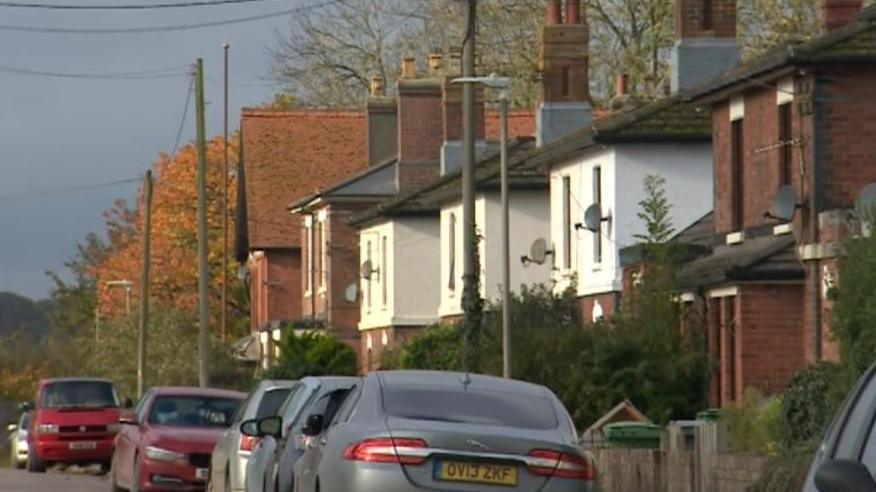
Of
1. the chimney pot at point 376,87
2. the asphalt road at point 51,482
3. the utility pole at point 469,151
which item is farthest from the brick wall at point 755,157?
the chimney pot at point 376,87

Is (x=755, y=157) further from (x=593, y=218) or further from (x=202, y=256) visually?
(x=202, y=256)

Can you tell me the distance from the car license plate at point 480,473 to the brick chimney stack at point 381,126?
50913 millimetres

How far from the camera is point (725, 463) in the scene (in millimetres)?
25125

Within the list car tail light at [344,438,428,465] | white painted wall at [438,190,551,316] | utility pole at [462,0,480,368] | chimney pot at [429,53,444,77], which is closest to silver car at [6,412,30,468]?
white painted wall at [438,190,551,316]

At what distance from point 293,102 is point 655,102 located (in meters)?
38.5

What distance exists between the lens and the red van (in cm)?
4478

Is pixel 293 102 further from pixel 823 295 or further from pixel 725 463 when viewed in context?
pixel 725 463

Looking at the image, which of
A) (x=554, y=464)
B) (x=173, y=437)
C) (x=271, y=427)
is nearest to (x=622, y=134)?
(x=173, y=437)

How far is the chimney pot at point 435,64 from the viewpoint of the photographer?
62075 millimetres

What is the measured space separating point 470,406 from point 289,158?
5834cm

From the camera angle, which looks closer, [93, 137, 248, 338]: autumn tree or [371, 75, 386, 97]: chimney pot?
[371, 75, 386, 97]: chimney pot

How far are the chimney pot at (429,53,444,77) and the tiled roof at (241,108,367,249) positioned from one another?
986cm

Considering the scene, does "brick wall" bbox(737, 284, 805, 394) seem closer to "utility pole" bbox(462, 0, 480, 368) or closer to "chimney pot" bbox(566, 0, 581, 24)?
"utility pole" bbox(462, 0, 480, 368)

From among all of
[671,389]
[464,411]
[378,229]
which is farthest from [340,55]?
[464,411]
